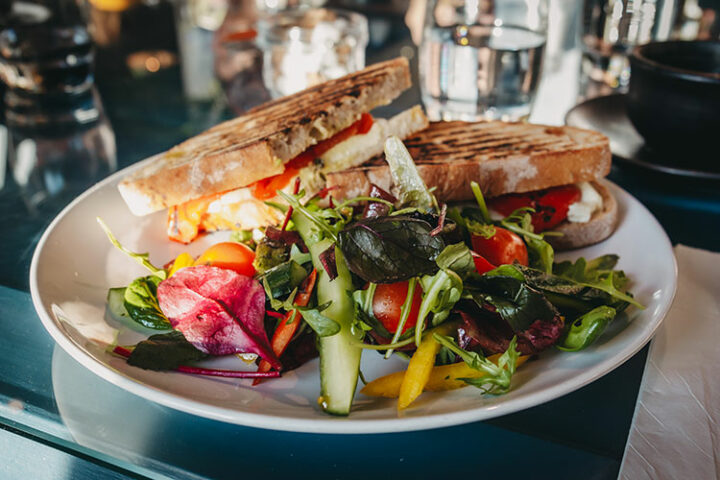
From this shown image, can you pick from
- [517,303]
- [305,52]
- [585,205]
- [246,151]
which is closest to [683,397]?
[517,303]

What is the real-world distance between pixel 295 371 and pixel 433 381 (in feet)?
0.88

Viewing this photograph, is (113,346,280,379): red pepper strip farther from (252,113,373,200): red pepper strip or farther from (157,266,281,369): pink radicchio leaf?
(252,113,373,200): red pepper strip

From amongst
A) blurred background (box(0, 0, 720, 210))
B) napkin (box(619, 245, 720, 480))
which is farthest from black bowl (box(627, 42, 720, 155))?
napkin (box(619, 245, 720, 480))

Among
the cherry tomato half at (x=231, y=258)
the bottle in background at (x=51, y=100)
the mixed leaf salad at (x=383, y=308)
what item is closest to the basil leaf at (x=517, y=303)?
the mixed leaf salad at (x=383, y=308)

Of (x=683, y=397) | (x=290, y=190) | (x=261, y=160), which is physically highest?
(x=261, y=160)

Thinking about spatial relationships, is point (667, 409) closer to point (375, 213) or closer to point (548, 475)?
point (548, 475)

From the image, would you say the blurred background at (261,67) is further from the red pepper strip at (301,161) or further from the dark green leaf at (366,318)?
the dark green leaf at (366,318)

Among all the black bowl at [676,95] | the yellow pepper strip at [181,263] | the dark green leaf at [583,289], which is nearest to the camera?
the dark green leaf at [583,289]

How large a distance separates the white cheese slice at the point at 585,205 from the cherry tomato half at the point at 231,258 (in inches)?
35.2

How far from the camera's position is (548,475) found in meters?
0.98

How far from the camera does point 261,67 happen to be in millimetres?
3426

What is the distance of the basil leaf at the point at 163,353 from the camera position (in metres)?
1.08

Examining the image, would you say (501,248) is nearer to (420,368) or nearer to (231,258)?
(420,368)

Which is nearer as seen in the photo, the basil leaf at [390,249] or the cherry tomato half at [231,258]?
the basil leaf at [390,249]
